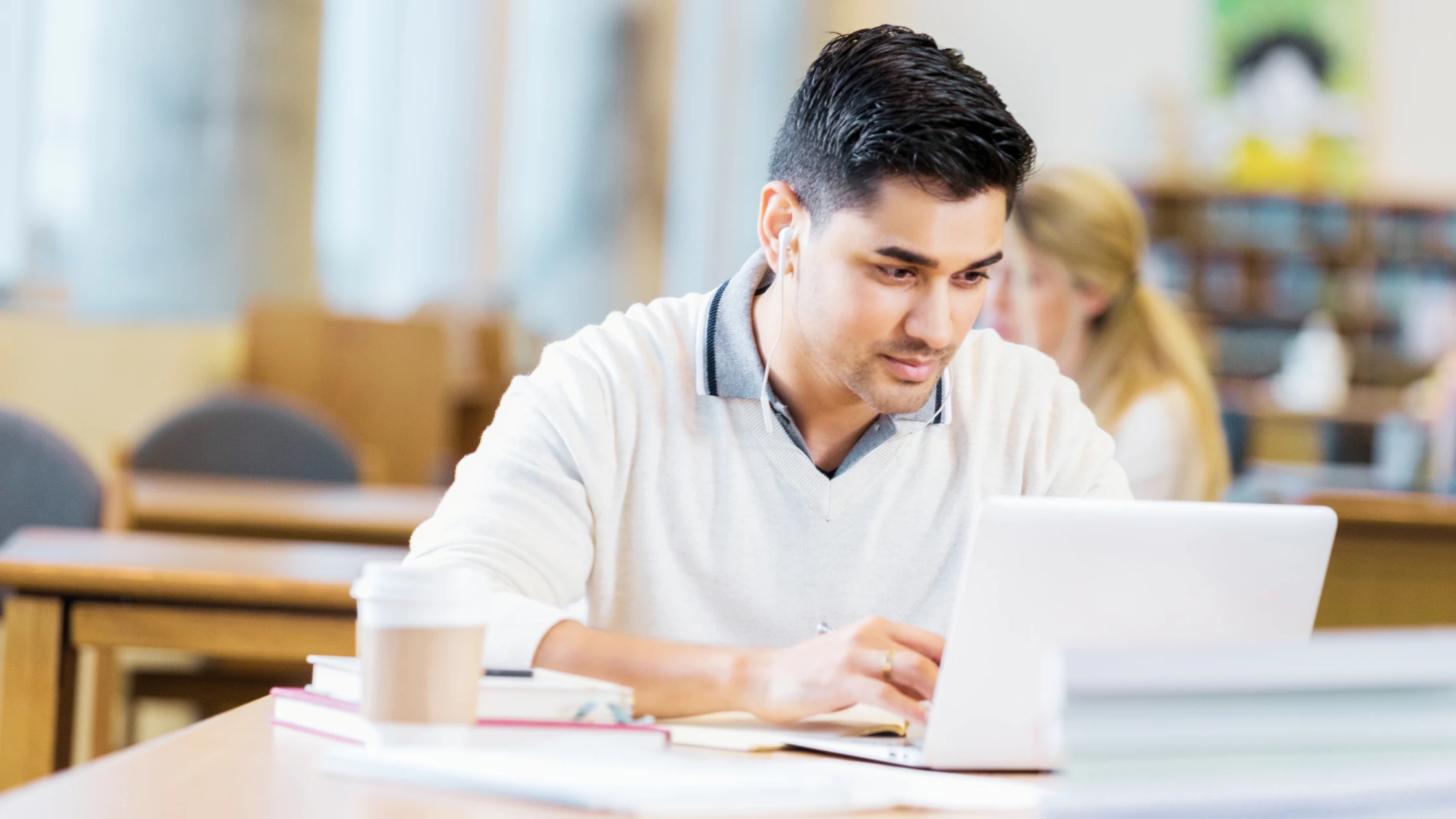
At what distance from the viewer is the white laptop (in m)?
0.98

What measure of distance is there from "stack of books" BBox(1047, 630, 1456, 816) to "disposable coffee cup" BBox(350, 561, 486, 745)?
415 millimetres

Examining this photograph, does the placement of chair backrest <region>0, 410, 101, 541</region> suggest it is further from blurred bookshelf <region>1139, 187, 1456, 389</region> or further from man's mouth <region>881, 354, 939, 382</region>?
blurred bookshelf <region>1139, 187, 1456, 389</region>

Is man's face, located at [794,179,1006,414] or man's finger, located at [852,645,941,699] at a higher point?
man's face, located at [794,179,1006,414]

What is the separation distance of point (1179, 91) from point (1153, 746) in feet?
32.9

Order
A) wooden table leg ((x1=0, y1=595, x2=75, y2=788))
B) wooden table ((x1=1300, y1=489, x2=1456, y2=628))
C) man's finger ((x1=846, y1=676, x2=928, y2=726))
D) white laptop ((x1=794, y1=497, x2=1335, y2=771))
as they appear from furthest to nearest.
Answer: wooden table ((x1=1300, y1=489, x2=1456, y2=628)) < wooden table leg ((x1=0, y1=595, x2=75, y2=788)) < man's finger ((x1=846, y1=676, x2=928, y2=726)) < white laptop ((x1=794, y1=497, x2=1335, y2=771))

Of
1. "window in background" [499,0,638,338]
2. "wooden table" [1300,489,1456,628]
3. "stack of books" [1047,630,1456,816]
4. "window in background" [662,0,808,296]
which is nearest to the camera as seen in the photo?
"stack of books" [1047,630,1456,816]

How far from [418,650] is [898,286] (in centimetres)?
58

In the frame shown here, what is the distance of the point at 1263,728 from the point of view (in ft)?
2.20

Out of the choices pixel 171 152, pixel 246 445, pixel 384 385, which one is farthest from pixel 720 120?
pixel 246 445

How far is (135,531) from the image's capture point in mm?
2600

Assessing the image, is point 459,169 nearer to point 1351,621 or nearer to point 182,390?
point 182,390

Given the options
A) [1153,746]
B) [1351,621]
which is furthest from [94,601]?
[1351,621]

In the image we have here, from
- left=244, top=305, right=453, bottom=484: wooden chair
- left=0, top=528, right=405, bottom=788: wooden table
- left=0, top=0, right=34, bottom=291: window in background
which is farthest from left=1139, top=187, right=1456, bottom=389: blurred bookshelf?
left=0, top=528, right=405, bottom=788: wooden table

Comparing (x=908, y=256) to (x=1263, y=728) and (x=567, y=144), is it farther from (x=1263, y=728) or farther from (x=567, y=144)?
(x=567, y=144)
